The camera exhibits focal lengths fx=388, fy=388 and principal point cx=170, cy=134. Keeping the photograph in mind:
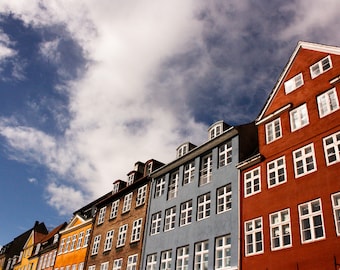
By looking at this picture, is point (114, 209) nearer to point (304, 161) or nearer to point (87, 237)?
point (87, 237)

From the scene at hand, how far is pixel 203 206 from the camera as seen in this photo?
29.7 meters

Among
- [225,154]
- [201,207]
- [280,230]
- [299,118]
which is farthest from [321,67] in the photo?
[201,207]

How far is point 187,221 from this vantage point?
30.7 m

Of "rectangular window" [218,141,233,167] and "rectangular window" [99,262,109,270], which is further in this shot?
"rectangular window" [99,262,109,270]

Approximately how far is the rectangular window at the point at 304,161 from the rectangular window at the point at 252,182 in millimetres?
3138

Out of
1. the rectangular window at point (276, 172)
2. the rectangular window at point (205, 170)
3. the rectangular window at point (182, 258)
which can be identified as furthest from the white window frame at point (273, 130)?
the rectangular window at point (182, 258)

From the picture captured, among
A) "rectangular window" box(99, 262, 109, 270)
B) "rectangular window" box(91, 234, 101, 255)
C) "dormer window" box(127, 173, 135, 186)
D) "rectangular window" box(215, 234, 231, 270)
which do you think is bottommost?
"rectangular window" box(215, 234, 231, 270)

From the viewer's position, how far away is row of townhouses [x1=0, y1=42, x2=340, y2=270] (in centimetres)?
2075

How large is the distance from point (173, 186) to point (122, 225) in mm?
8435

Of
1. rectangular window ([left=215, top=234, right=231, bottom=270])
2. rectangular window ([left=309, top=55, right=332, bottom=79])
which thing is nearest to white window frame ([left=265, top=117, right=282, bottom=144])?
rectangular window ([left=309, top=55, right=332, bottom=79])

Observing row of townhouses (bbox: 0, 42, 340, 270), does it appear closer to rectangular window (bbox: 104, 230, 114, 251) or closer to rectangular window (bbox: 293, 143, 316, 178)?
rectangular window (bbox: 293, 143, 316, 178)

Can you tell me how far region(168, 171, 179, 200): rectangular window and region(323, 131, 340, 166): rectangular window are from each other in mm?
15369

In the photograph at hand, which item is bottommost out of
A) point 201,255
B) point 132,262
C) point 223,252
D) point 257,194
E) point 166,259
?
point 223,252

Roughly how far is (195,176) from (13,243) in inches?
2447
